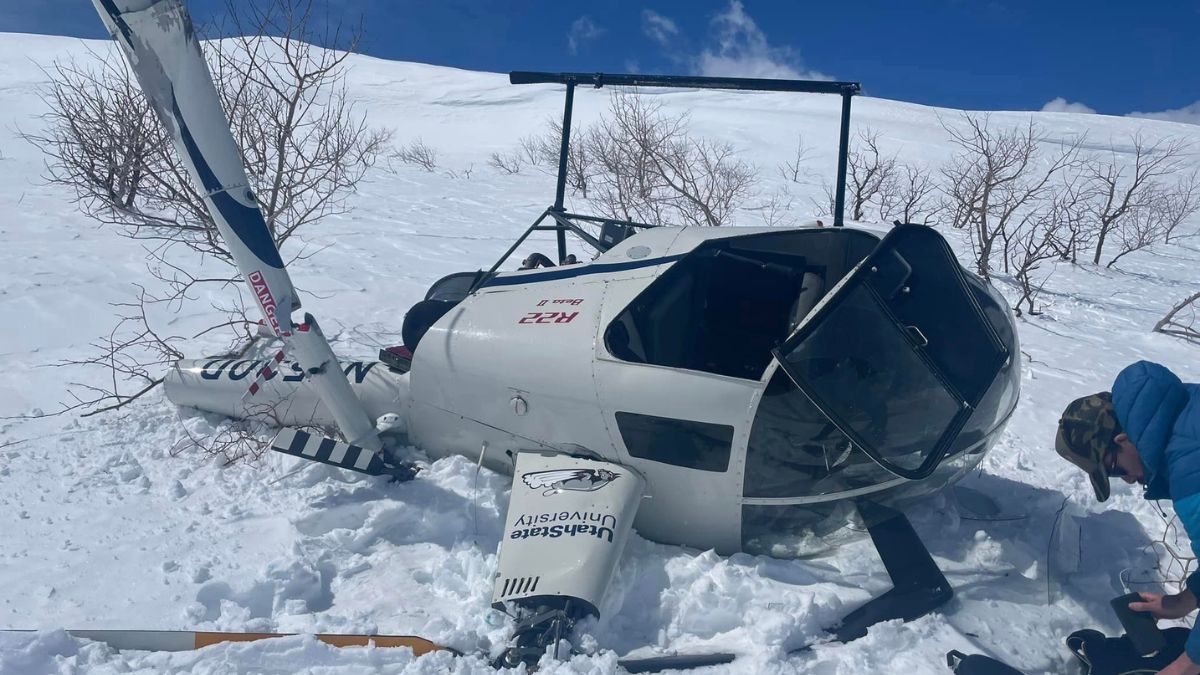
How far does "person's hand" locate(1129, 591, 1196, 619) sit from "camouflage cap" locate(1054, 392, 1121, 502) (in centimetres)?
57

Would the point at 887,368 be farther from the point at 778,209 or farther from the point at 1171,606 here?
the point at 778,209

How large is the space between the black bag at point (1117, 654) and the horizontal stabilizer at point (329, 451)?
3.65 m

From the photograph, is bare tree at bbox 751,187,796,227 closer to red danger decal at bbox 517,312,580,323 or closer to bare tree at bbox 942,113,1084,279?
bare tree at bbox 942,113,1084,279

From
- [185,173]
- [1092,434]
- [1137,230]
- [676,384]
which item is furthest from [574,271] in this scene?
[1137,230]

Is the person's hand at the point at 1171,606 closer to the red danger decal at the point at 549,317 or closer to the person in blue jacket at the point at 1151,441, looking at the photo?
the person in blue jacket at the point at 1151,441

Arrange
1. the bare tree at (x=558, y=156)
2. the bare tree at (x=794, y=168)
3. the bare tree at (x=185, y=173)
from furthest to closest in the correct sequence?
the bare tree at (x=794, y=168) < the bare tree at (x=558, y=156) < the bare tree at (x=185, y=173)

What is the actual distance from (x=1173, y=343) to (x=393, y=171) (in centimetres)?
1993

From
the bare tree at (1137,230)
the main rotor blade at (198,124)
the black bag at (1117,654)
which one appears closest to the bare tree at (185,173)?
the main rotor blade at (198,124)

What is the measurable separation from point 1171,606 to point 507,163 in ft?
98.1

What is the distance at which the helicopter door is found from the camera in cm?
322

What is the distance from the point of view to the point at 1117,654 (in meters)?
3.02

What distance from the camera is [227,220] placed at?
388cm

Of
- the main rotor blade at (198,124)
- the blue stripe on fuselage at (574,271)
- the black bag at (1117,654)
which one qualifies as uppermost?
the main rotor blade at (198,124)

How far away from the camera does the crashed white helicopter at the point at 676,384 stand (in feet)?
10.7
